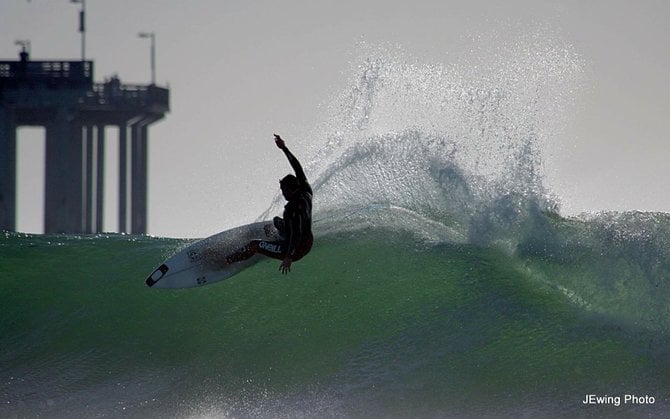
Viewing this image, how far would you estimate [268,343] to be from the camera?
13.5m

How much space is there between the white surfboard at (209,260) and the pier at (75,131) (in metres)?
31.6

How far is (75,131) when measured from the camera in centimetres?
4812

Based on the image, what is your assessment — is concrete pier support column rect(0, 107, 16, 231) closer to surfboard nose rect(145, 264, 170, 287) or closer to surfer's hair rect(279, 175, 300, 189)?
surfboard nose rect(145, 264, 170, 287)

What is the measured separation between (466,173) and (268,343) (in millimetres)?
3430

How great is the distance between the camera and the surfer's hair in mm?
11539

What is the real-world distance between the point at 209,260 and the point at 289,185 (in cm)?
222

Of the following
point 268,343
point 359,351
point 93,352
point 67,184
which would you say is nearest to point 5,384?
point 93,352

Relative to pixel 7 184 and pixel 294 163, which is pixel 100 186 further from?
pixel 294 163

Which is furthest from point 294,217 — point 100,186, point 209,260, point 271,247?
point 100,186

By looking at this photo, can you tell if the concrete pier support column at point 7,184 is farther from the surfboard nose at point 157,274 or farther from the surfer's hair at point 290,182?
the surfer's hair at point 290,182

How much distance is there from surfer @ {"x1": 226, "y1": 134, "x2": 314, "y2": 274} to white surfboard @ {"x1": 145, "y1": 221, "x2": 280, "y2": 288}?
1041 millimetres

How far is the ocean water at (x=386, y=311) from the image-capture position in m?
12.2

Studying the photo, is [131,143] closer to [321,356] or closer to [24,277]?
[24,277]

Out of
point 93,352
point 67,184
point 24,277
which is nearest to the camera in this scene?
point 93,352
